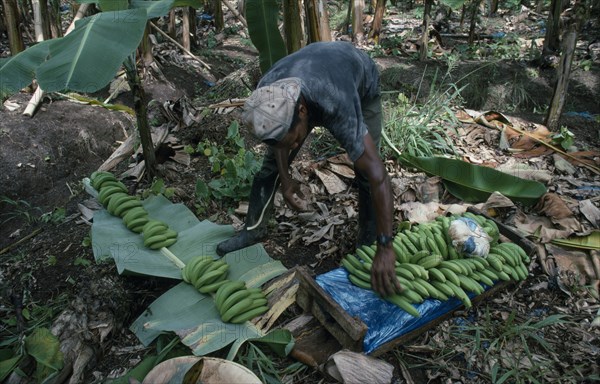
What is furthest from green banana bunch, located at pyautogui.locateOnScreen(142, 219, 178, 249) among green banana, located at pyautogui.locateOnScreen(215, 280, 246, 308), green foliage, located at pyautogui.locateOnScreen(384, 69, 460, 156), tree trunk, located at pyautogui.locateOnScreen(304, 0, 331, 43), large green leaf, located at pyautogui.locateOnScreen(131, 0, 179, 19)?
tree trunk, located at pyautogui.locateOnScreen(304, 0, 331, 43)

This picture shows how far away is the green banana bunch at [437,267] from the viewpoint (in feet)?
7.45

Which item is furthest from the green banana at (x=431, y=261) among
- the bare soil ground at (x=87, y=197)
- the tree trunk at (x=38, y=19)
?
the tree trunk at (x=38, y=19)

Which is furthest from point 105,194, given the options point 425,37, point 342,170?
point 425,37

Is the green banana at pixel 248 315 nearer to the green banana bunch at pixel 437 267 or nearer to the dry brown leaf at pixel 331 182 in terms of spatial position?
the green banana bunch at pixel 437 267

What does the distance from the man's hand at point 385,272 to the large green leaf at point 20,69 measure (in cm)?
242

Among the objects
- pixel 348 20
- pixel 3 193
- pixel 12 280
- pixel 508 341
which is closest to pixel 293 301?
pixel 508 341

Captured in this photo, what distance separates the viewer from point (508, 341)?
246cm

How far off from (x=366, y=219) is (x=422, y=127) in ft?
6.49

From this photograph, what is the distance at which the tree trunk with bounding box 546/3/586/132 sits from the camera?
4309 mm

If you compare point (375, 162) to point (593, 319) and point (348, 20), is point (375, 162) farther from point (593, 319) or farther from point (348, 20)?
point (348, 20)

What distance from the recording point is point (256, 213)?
119 inches

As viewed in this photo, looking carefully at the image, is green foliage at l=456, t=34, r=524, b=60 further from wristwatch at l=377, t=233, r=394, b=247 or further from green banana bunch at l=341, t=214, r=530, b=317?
wristwatch at l=377, t=233, r=394, b=247

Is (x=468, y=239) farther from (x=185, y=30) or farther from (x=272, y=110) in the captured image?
(x=185, y=30)

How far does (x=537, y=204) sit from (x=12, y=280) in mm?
4101
